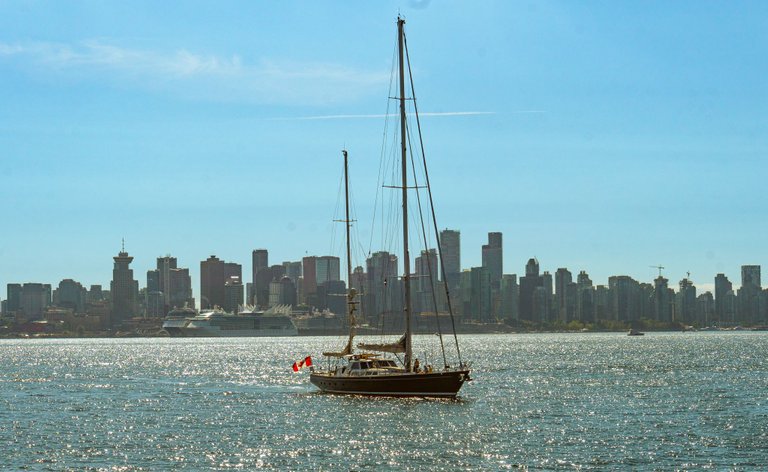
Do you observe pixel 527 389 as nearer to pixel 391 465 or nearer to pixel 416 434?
pixel 416 434

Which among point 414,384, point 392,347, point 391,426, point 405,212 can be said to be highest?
point 405,212

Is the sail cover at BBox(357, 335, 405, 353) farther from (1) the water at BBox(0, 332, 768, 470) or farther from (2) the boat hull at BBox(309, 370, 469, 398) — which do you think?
(1) the water at BBox(0, 332, 768, 470)

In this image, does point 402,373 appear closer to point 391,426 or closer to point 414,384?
point 414,384

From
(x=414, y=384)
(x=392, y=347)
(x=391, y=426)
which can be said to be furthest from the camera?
(x=392, y=347)

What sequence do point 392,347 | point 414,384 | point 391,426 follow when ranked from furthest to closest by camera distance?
point 392,347, point 414,384, point 391,426

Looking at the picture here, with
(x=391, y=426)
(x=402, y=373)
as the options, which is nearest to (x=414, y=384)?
(x=402, y=373)

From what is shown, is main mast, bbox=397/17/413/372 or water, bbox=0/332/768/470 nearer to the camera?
water, bbox=0/332/768/470

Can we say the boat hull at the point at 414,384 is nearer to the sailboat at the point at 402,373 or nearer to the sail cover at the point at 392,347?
the sailboat at the point at 402,373

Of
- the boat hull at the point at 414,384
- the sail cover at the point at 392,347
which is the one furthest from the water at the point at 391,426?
the sail cover at the point at 392,347

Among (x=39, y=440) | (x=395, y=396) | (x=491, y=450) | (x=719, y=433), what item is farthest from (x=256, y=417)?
(x=719, y=433)

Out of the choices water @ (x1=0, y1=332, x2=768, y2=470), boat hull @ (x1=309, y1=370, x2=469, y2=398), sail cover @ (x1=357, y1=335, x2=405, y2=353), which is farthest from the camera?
sail cover @ (x1=357, y1=335, x2=405, y2=353)

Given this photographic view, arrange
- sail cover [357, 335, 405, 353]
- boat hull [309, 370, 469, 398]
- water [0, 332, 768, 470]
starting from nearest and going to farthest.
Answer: water [0, 332, 768, 470]
boat hull [309, 370, 469, 398]
sail cover [357, 335, 405, 353]

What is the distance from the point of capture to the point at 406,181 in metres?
74.0

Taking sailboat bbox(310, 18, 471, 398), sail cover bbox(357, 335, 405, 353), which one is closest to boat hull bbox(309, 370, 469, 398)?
sailboat bbox(310, 18, 471, 398)
